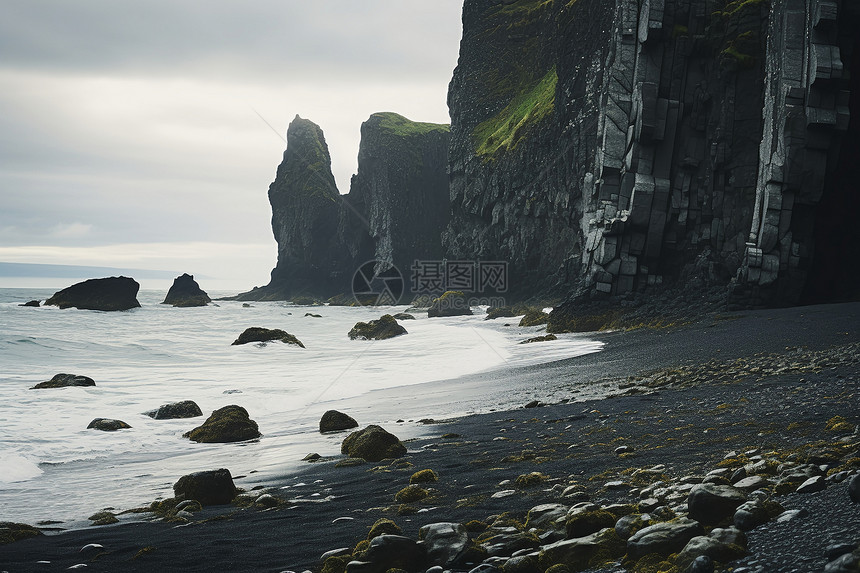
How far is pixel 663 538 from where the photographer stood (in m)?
2.88

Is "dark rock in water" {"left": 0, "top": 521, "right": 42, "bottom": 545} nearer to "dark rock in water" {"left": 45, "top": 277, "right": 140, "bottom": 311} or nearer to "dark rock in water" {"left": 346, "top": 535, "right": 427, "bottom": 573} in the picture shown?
"dark rock in water" {"left": 346, "top": 535, "right": 427, "bottom": 573}

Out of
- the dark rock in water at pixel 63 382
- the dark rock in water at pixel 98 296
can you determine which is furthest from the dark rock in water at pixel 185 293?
the dark rock in water at pixel 63 382

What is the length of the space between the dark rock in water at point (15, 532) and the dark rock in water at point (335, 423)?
4.42m

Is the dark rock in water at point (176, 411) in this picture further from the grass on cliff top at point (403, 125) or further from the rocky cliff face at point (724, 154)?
the grass on cliff top at point (403, 125)

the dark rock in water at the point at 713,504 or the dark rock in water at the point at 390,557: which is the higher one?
the dark rock in water at the point at 713,504

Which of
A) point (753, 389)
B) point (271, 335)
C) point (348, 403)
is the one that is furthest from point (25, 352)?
point (753, 389)

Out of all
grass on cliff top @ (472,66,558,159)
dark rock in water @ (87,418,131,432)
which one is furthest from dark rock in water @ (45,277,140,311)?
dark rock in water @ (87,418,131,432)

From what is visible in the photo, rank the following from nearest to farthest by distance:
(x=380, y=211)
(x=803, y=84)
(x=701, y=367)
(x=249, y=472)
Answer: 1. (x=249, y=472)
2. (x=701, y=367)
3. (x=803, y=84)
4. (x=380, y=211)

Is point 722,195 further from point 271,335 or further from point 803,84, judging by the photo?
point 271,335

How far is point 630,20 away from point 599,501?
2881cm

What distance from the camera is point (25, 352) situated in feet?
71.8

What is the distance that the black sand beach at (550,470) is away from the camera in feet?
12.9

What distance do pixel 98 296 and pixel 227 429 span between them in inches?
2503

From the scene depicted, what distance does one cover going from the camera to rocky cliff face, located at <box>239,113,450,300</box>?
339 ft
